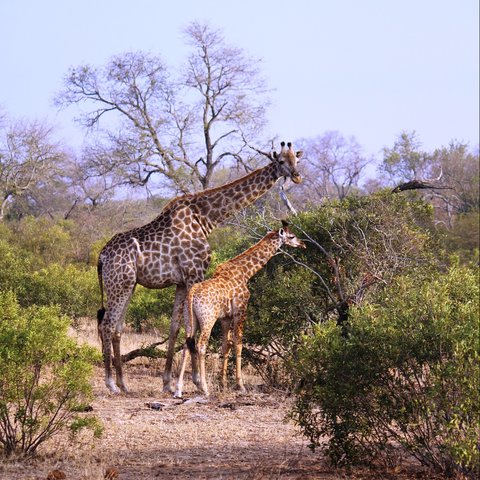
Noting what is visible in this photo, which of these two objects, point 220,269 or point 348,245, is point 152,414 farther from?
point 348,245

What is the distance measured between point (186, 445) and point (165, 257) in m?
3.12

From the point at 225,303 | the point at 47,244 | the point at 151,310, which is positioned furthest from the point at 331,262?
the point at 47,244

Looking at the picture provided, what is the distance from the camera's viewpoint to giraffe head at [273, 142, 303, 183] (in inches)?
417

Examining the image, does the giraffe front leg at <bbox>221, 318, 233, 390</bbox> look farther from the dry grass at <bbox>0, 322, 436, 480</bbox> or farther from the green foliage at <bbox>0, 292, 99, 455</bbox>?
the green foliage at <bbox>0, 292, 99, 455</bbox>

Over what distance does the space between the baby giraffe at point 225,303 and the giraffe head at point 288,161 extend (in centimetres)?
59

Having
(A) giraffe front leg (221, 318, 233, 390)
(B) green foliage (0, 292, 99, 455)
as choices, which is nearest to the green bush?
(A) giraffe front leg (221, 318, 233, 390)

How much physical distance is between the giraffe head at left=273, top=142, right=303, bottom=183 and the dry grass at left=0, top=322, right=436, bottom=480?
7.78 ft

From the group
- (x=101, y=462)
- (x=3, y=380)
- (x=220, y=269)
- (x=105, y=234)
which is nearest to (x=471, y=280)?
(x=101, y=462)

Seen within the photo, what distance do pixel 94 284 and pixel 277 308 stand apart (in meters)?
4.22

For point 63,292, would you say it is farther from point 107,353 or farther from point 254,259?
point 254,259

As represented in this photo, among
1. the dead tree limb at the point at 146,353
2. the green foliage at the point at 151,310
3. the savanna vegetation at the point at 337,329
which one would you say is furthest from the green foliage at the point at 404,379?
the green foliage at the point at 151,310

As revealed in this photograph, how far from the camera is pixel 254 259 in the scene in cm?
1067

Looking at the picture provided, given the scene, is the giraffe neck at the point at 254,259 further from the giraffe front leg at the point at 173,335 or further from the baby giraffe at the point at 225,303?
the giraffe front leg at the point at 173,335

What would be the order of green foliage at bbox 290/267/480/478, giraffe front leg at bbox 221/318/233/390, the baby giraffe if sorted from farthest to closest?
1. giraffe front leg at bbox 221/318/233/390
2. the baby giraffe
3. green foliage at bbox 290/267/480/478
